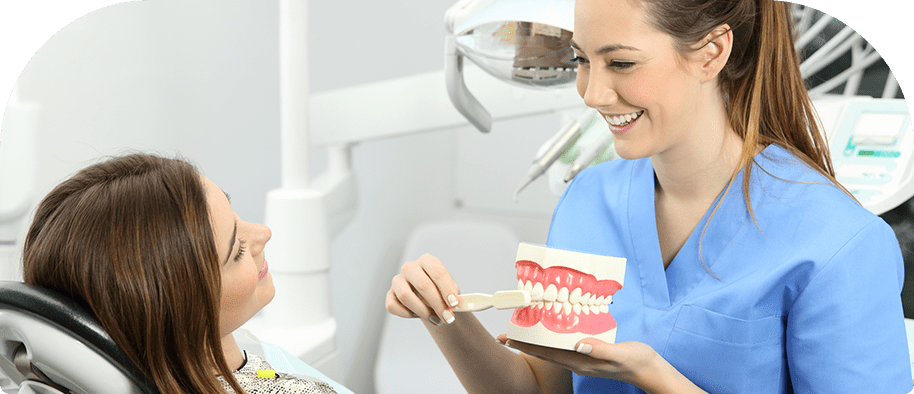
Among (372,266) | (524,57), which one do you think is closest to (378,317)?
(372,266)

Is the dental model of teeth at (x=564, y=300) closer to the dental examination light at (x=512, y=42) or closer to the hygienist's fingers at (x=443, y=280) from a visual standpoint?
→ the hygienist's fingers at (x=443, y=280)

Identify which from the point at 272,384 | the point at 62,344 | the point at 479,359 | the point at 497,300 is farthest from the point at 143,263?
the point at 479,359

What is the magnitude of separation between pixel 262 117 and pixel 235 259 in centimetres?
96

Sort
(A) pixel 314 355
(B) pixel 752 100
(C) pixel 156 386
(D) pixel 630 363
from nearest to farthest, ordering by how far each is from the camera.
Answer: (C) pixel 156 386 → (D) pixel 630 363 → (B) pixel 752 100 → (A) pixel 314 355

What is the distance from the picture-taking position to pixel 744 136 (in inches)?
39.9

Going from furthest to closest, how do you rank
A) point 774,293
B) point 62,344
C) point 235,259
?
point 774,293 < point 235,259 < point 62,344

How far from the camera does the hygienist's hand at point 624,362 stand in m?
0.83

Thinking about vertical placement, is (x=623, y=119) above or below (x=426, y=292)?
above

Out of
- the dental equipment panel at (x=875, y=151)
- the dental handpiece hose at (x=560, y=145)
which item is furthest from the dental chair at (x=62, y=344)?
the dental equipment panel at (x=875, y=151)

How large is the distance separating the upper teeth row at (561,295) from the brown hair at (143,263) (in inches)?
15.0

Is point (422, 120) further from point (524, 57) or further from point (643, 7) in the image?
point (643, 7)

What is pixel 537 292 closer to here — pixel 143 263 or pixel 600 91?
pixel 600 91

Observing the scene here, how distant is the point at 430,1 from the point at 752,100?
1.68 metres

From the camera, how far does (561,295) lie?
0.88 meters
